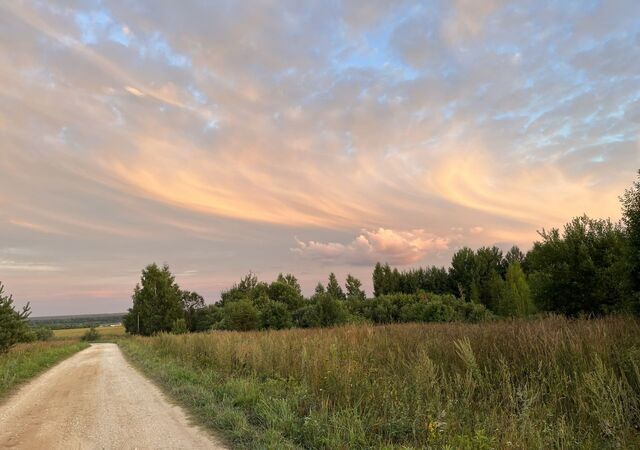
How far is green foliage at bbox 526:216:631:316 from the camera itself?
86.9 ft

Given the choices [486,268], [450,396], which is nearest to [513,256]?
[486,268]

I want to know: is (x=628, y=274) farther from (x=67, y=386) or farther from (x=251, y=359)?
(x=67, y=386)

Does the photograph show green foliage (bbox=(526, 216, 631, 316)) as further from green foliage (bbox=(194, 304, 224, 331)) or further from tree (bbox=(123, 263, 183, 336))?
green foliage (bbox=(194, 304, 224, 331))

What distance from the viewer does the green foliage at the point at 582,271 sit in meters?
26.5

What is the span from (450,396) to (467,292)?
75.1 metres

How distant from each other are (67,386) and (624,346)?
48.6 ft

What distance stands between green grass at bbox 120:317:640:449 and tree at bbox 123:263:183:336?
54.3 meters

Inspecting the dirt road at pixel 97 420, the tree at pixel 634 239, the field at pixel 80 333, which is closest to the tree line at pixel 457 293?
the tree at pixel 634 239

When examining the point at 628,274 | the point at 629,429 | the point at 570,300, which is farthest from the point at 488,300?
the point at 629,429

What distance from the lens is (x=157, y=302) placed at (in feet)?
201

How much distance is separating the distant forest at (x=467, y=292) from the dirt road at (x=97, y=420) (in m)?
11.8

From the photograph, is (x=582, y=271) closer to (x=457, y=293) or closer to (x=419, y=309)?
(x=419, y=309)

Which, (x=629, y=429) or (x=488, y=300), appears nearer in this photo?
(x=629, y=429)

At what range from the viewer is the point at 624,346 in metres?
7.21
